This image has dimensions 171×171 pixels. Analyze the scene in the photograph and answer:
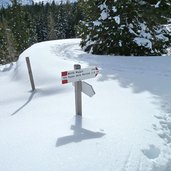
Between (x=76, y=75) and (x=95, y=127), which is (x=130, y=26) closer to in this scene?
(x=76, y=75)

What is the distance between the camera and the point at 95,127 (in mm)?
→ 5719

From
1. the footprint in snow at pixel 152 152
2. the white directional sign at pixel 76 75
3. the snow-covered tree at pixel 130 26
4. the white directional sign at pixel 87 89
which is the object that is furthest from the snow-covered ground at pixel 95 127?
the snow-covered tree at pixel 130 26

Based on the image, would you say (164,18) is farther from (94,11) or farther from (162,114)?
(162,114)

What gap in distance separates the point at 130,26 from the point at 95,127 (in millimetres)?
9094

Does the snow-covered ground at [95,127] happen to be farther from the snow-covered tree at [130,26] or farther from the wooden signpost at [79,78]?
the snow-covered tree at [130,26]

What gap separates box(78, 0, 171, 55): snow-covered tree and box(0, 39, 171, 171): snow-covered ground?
13.4 ft

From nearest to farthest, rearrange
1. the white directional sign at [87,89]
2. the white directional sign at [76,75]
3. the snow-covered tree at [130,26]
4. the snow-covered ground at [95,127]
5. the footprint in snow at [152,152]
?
1. the snow-covered ground at [95,127]
2. the footprint in snow at [152,152]
3. the white directional sign at [76,75]
4. the white directional sign at [87,89]
5. the snow-covered tree at [130,26]

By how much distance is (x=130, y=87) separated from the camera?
8.59 metres

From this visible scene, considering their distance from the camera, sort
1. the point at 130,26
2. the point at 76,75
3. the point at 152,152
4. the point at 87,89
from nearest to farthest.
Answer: the point at 152,152, the point at 76,75, the point at 87,89, the point at 130,26

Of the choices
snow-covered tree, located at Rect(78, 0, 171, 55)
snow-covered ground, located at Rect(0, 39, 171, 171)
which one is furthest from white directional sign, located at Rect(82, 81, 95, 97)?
snow-covered tree, located at Rect(78, 0, 171, 55)

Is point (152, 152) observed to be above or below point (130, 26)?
below

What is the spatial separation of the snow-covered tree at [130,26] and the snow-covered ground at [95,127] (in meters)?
4.09

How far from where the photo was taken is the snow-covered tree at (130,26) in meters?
13.8

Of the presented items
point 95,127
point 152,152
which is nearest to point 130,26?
point 95,127
